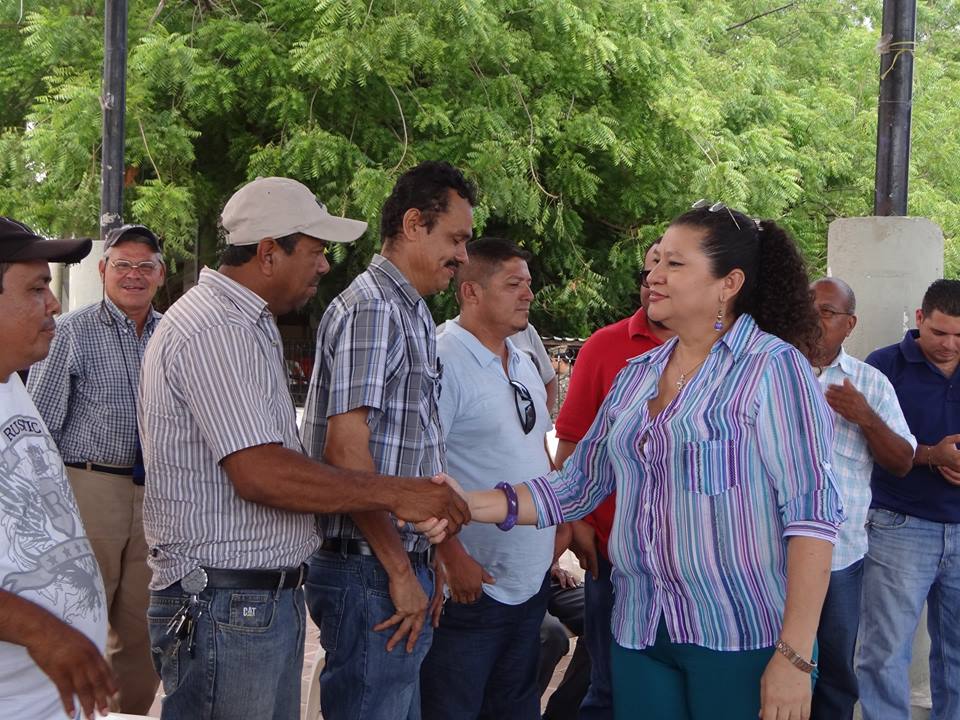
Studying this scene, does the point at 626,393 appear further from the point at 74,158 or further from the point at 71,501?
the point at 74,158

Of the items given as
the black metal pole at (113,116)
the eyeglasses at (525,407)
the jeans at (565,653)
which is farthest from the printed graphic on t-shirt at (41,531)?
the black metal pole at (113,116)

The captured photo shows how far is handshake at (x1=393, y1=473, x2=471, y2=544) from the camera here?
9.90 ft

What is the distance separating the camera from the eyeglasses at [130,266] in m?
5.02

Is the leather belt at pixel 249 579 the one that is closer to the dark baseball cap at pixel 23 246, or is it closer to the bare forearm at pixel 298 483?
the bare forearm at pixel 298 483

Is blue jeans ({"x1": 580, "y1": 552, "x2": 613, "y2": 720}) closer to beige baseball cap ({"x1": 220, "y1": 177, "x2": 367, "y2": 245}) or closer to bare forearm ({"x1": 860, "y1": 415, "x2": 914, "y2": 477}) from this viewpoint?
bare forearm ({"x1": 860, "y1": 415, "x2": 914, "y2": 477})

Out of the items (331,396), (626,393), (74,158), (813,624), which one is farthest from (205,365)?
(74,158)

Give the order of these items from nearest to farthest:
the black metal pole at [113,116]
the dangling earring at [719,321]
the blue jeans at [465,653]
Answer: the dangling earring at [719,321] → the blue jeans at [465,653] → the black metal pole at [113,116]

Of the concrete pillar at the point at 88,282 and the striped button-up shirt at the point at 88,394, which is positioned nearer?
the striped button-up shirt at the point at 88,394

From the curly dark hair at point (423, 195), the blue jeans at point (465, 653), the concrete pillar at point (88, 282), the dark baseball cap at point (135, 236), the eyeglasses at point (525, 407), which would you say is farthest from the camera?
the concrete pillar at point (88, 282)

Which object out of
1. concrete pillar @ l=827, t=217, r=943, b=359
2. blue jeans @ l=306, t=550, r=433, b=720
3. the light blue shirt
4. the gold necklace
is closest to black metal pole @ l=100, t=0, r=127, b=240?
the light blue shirt

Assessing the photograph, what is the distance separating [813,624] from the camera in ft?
8.75

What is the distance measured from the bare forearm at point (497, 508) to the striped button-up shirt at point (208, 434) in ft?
1.75

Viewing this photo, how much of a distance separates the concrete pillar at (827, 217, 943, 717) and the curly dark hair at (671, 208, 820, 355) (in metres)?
2.71

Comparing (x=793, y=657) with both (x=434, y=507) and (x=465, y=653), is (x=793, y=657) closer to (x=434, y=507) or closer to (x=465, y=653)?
(x=434, y=507)
